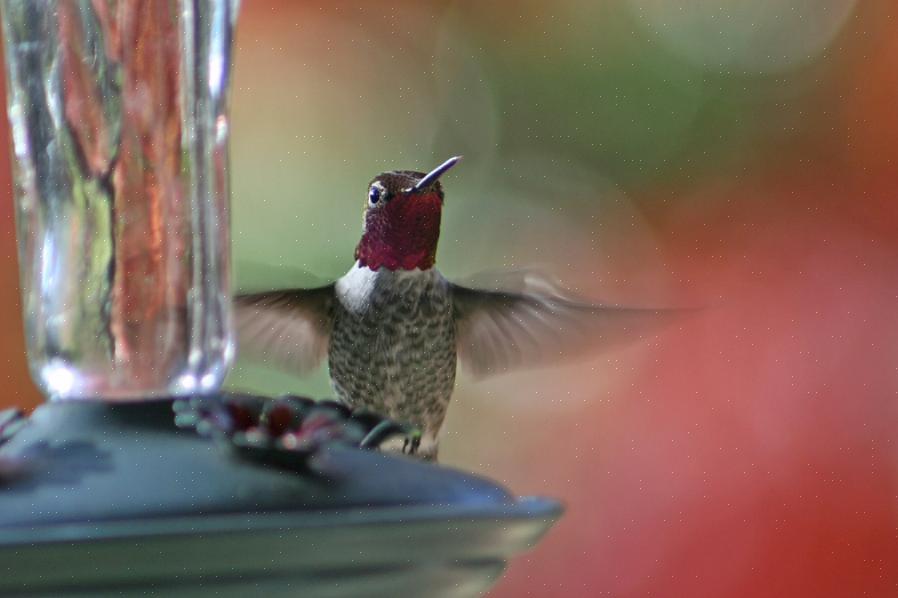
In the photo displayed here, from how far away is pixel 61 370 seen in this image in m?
0.81

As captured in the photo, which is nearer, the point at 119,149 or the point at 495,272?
the point at 119,149

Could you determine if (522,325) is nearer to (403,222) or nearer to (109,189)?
(403,222)

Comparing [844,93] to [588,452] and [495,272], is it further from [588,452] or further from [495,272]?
[495,272]

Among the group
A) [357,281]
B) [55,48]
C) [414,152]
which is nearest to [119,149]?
→ [55,48]

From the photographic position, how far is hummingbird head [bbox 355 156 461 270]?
148cm

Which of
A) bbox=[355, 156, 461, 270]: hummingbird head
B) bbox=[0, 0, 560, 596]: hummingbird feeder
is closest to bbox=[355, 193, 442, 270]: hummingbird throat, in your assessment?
bbox=[355, 156, 461, 270]: hummingbird head

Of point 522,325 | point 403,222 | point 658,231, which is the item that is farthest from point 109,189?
point 658,231

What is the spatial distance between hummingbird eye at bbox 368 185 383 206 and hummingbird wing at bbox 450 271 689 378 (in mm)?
135

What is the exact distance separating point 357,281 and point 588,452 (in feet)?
4.08

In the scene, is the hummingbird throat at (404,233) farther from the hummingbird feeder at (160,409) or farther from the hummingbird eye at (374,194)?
the hummingbird feeder at (160,409)

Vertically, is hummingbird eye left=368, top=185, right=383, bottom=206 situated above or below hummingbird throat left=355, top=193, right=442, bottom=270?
above

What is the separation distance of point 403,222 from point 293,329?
0.21 meters

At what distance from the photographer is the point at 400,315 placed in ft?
5.00

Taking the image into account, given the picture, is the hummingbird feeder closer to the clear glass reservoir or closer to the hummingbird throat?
the clear glass reservoir
